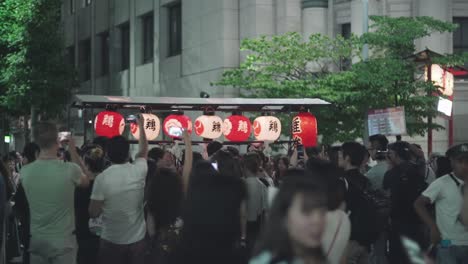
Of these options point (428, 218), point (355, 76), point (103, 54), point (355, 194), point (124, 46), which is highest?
point (124, 46)

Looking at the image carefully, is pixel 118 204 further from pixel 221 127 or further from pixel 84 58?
pixel 84 58

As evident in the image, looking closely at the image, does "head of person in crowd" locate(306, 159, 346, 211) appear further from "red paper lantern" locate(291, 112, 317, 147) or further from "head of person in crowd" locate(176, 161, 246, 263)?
"red paper lantern" locate(291, 112, 317, 147)

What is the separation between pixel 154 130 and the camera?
24.6 m

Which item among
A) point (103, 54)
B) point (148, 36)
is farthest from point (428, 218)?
point (103, 54)

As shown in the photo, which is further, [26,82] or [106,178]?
[26,82]

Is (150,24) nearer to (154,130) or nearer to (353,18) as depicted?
(353,18)

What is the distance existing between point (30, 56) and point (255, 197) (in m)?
29.7

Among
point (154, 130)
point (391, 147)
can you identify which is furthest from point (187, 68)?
point (391, 147)

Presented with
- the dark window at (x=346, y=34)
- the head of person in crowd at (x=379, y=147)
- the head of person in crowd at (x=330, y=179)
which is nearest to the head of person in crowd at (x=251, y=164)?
the head of person in crowd at (x=379, y=147)

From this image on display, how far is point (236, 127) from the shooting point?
83.2ft

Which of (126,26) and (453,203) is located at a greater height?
(126,26)

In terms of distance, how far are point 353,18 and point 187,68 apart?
9.58 m

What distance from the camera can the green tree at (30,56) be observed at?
38688mm

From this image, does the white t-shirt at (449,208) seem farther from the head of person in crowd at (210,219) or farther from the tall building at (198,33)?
the tall building at (198,33)
